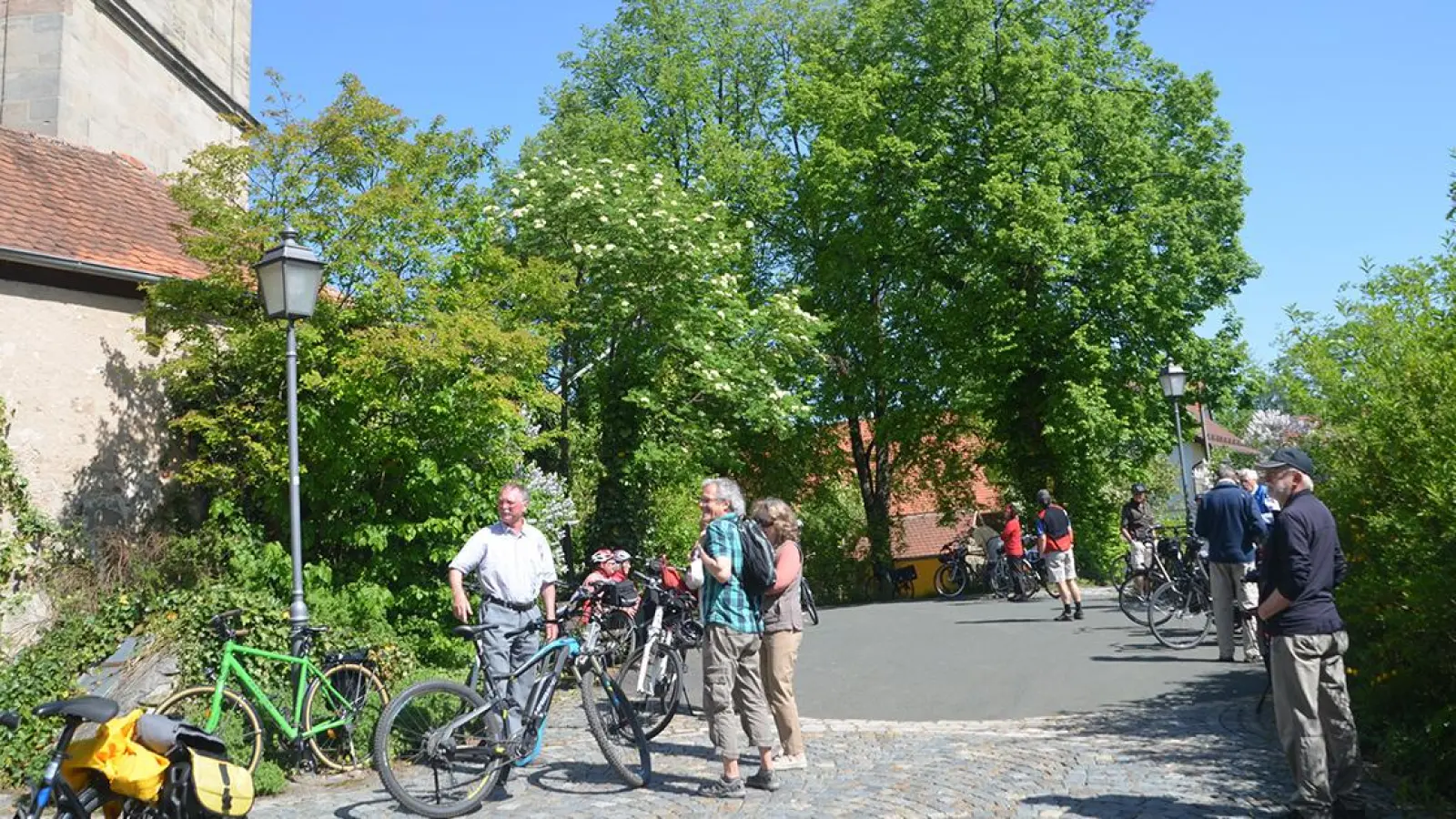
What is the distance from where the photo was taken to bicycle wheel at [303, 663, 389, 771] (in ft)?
26.0

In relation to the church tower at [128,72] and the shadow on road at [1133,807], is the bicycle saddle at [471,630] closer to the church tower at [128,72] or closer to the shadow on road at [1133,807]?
the shadow on road at [1133,807]

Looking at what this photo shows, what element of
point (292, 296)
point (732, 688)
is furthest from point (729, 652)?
point (292, 296)

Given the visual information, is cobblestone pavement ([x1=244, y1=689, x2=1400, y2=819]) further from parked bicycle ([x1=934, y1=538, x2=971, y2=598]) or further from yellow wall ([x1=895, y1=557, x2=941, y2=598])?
yellow wall ([x1=895, y1=557, x2=941, y2=598])

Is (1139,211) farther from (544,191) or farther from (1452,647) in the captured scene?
(1452,647)

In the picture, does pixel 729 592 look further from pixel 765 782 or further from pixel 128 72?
pixel 128 72

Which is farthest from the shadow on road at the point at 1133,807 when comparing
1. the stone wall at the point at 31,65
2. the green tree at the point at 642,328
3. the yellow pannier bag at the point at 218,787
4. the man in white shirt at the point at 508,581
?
the stone wall at the point at 31,65

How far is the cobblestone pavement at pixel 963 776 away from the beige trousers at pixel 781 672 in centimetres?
39

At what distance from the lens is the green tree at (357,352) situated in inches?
415

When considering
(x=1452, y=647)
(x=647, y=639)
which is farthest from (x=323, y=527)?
(x=1452, y=647)

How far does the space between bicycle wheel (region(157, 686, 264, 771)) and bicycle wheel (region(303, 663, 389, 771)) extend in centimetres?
41

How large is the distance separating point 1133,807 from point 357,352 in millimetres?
7667

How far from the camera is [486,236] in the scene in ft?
40.7

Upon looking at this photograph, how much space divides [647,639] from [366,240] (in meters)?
5.02

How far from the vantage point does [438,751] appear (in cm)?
649
